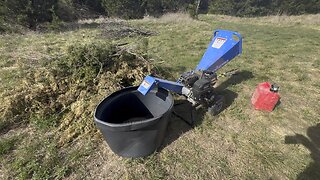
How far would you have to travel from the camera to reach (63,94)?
134 inches

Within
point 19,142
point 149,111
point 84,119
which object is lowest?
point 19,142

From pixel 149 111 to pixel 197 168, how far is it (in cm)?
98

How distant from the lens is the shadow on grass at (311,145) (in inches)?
102

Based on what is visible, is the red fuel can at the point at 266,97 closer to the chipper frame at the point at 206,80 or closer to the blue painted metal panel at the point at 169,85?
the chipper frame at the point at 206,80

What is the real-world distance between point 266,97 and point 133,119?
7.37 ft

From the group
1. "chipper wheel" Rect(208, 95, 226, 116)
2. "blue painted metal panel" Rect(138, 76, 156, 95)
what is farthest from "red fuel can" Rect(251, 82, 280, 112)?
"blue painted metal panel" Rect(138, 76, 156, 95)

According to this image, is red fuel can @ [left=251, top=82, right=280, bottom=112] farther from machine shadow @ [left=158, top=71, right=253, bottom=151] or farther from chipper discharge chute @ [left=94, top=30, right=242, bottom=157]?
chipper discharge chute @ [left=94, top=30, right=242, bottom=157]

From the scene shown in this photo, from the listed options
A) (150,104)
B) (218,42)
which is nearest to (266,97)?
(218,42)

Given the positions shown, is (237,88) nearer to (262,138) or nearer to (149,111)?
(262,138)

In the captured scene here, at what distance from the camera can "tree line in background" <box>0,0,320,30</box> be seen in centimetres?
1041

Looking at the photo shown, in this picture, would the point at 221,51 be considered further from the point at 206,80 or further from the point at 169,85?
the point at 169,85

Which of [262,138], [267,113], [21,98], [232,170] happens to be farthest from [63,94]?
[267,113]

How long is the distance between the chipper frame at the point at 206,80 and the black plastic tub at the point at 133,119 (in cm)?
26

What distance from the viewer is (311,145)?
3.04 m
